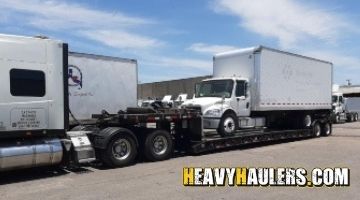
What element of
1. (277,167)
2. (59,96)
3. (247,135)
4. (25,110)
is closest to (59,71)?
(59,96)

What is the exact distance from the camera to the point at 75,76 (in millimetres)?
15805

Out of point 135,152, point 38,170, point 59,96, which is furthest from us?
point 135,152

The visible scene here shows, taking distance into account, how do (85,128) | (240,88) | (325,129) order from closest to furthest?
1. (85,128)
2. (240,88)
3. (325,129)

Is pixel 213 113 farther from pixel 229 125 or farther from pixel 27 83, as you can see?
pixel 27 83

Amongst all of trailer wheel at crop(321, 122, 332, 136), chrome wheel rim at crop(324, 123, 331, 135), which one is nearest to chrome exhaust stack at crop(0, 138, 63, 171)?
trailer wheel at crop(321, 122, 332, 136)

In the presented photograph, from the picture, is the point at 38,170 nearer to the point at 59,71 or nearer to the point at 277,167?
the point at 59,71

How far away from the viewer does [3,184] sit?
988 centimetres

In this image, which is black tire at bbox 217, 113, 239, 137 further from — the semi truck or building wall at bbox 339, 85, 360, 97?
building wall at bbox 339, 85, 360, 97

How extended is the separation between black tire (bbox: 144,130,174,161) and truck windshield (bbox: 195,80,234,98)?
3.66 m

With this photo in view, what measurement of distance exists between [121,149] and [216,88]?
18.5ft

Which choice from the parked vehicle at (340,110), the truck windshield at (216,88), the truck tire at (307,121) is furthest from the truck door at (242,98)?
the parked vehicle at (340,110)

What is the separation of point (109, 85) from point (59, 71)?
615 centimetres

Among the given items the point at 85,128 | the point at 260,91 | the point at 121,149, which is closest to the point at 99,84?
the point at 85,128

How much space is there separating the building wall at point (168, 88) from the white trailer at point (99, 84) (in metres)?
27.5
